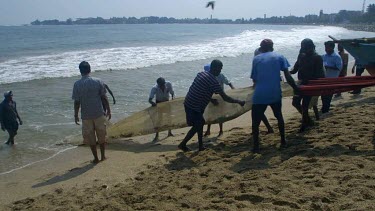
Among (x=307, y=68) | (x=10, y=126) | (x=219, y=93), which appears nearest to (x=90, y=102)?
(x=219, y=93)

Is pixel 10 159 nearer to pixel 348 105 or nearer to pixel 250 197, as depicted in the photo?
pixel 250 197

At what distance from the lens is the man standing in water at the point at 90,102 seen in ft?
19.9

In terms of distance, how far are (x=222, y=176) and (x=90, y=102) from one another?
2497mm

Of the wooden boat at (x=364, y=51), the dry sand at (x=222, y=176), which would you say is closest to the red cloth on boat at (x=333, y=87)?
the dry sand at (x=222, y=176)

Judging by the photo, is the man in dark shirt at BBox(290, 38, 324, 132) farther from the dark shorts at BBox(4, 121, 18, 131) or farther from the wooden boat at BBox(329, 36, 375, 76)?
the dark shorts at BBox(4, 121, 18, 131)

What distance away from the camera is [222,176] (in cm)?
487

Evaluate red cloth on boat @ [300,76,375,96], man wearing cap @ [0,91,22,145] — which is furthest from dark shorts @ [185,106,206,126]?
man wearing cap @ [0,91,22,145]

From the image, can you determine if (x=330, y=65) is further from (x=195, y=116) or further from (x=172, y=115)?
(x=195, y=116)

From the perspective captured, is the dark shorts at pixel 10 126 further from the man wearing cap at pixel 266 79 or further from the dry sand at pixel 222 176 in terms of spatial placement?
the man wearing cap at pixel 266 79

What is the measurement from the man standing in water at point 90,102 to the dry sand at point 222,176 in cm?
57

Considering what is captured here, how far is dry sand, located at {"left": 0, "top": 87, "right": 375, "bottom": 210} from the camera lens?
3.99 metres

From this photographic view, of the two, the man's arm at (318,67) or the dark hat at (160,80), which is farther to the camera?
the dark hat at (160,80)

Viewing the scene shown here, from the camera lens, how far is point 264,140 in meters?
6.37

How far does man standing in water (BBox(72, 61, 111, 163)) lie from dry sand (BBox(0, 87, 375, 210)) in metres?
0.57
